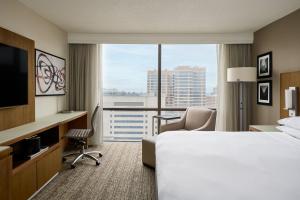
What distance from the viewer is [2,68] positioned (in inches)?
97.5

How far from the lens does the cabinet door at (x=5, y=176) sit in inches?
73.0

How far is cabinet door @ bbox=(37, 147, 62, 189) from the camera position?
105 inches

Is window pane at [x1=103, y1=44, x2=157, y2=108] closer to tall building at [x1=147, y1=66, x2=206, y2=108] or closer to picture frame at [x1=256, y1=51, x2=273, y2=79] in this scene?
tall building at [x1=147, y1=66, x2=206, y2=108]

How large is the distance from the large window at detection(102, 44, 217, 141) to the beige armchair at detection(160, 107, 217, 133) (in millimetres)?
772

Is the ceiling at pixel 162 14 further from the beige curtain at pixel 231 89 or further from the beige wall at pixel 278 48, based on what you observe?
the beige curtain at pixel 231 89

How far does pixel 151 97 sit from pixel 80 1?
2562mm

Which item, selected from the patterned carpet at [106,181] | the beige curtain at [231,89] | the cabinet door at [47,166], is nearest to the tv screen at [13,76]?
the cabinet door at [47,166]

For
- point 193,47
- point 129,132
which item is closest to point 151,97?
point 129,132

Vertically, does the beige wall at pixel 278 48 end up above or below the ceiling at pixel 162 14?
below

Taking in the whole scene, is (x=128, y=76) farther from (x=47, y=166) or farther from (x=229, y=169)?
(x=229, y=169)

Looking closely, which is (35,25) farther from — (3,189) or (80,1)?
(3,189)

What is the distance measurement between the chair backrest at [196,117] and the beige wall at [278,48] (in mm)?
1008

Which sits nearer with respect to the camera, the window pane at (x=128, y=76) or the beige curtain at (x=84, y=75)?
the beige curtain at (x=84, y=75)

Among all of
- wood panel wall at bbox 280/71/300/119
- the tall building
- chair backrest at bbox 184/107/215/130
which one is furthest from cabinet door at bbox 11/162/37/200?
wood panel wall at bbox 280/71/300/119
